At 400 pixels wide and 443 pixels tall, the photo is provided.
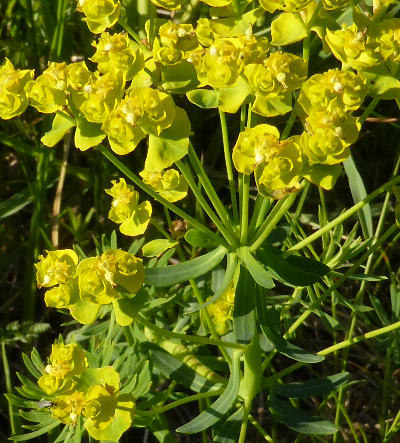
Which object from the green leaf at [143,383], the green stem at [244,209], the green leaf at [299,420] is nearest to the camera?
the green stem at [244,209]

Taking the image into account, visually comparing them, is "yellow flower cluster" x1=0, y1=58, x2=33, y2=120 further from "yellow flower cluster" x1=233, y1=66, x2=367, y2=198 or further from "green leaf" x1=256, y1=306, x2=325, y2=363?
"green leaf" x1=256, y1=306, x2=325, y2=363

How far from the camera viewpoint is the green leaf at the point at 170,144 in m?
1.63

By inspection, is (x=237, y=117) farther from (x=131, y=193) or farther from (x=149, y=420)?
(x=149, y=420)

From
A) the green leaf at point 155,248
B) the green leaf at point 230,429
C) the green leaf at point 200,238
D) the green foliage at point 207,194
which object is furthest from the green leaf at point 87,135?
the green leaf at point 230,429

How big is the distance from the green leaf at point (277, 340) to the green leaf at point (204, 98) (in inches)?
22.4

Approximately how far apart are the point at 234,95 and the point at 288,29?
258 millimetres

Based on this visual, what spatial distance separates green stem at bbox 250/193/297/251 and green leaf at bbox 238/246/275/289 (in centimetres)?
2

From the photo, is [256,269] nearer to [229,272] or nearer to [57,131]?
[229,272]

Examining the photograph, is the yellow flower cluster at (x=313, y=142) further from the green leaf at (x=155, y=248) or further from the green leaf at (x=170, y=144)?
the green leaf at (x=155, y=248)

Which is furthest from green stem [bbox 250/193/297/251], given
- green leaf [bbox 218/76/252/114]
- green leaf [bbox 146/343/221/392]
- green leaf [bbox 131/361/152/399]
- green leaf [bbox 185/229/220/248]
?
green leaf [bbox 131/361/152/399]

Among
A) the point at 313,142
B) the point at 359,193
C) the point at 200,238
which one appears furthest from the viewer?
the point at 359,193

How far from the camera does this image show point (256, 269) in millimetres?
1792

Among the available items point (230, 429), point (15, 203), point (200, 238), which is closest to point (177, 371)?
point (230, 429)

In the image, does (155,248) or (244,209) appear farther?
(155,248)
